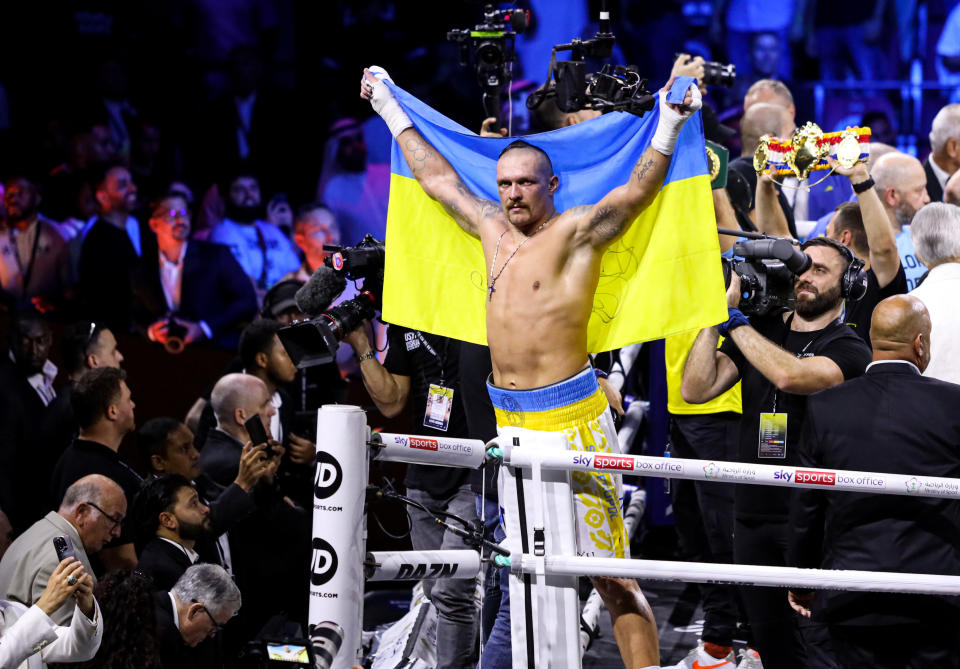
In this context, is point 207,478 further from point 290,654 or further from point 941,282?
point 941,282

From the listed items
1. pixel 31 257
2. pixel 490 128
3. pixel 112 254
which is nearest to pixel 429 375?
pixel 490 128

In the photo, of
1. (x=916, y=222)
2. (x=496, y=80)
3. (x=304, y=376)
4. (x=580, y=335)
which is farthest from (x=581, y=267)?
(x=304, y=376)

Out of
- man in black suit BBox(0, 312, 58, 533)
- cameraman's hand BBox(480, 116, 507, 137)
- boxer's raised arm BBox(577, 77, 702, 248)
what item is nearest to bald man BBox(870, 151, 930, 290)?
cameraman's hand BBox(480, 116, 507, 137)

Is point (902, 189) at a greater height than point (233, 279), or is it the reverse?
point (902, 189)

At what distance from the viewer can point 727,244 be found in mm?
5488

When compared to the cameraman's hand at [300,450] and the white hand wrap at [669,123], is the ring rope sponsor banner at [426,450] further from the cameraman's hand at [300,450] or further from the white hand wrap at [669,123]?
the cameraman's hand at [300,450]

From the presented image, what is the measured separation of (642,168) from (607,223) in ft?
0.67

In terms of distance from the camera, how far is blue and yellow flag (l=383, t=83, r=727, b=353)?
390 cm

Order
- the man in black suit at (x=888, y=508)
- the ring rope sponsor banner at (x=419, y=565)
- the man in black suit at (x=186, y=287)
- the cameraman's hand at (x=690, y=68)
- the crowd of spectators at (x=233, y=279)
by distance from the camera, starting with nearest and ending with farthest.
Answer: the ring rope sponsor banner at (x=419, y=565)
the man in black suit at (x=888, y=508)
the crowd of spectators at (x=233, y=279)
the cameraman's hand at (x=690, y=68)
the man in black suit at (x=186, y=287)

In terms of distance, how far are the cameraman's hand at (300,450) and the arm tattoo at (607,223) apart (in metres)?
2.26

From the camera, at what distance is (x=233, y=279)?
884 centimetres

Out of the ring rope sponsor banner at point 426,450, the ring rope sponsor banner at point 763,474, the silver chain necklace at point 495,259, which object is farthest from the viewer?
the silver chain necklace at point 495,259

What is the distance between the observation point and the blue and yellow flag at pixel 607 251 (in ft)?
12.8

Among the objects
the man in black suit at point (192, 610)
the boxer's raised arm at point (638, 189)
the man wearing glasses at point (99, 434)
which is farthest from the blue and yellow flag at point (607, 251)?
the man wearing glasses at point (99, 434)
